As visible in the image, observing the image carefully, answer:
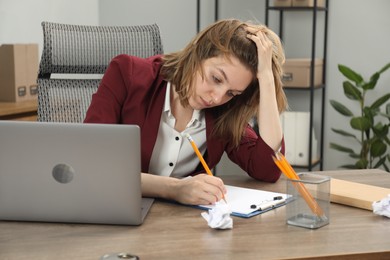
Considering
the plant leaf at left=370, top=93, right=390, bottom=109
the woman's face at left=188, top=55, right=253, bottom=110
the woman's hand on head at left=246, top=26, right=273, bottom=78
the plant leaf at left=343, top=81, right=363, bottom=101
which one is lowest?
the plant leaf at left=370, top=93, right=390, bottom=109

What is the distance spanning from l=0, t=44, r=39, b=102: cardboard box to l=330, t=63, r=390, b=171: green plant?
5.53ft

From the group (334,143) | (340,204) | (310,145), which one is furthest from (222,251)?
(334,143)

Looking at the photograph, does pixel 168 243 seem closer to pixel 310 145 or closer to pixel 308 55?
pixel 310 145

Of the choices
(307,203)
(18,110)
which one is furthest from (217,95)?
(18,110)

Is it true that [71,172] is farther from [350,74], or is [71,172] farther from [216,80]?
[350,74]

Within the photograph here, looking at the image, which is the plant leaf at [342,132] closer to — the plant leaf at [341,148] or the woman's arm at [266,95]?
the plant leaf at [341,148]

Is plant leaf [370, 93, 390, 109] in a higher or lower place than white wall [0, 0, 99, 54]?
lower

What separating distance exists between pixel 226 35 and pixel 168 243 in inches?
25.4

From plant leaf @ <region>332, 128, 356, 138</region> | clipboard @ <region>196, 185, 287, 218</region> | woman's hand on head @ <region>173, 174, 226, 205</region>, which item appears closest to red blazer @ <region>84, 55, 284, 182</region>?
clipboard @ <region>196, 185, 287, 218</region>

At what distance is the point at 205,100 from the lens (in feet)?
5.39

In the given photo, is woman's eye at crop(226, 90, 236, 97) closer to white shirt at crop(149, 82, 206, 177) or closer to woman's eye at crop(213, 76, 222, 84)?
woman's eye at crop(213, 76, 222, 84)

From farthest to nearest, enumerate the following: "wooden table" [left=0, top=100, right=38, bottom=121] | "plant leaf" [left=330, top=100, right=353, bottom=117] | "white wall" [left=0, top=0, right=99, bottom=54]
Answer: "plant leaf" [left=330, top=100, right=353, bottom=117], "white wall" [left=0, top=0, right=99, bottom=54], "wooden table" [left=0, top=100, right=38, bottom=121]

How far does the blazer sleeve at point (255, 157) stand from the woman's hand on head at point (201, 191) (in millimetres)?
276

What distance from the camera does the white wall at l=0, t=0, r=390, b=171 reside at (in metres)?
3.78
